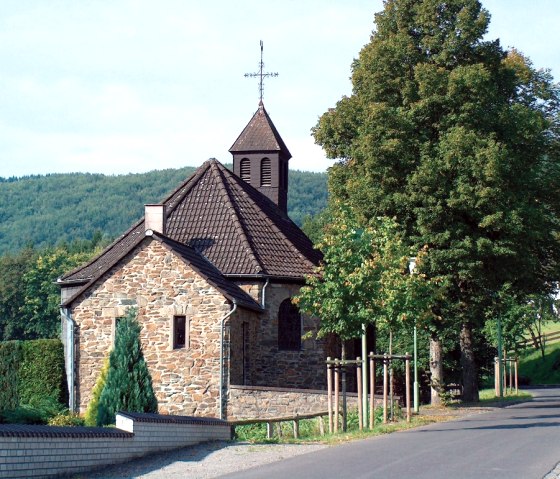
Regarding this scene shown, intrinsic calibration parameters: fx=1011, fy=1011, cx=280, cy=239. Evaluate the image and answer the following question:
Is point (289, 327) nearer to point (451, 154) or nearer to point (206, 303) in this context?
point (206, 303)

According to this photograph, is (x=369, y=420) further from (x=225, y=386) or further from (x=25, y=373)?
(x=25, y=373)

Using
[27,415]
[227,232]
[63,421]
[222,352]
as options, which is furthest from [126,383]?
[227,232]

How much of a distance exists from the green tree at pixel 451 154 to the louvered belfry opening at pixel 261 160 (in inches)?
274

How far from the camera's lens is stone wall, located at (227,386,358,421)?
2959 cm

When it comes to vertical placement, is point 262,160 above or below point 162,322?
above

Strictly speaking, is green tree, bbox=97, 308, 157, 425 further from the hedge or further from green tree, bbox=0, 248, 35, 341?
green tree, bbox=0, 248, 35, 341

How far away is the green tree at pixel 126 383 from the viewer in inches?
887

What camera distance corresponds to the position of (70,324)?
32.7 m

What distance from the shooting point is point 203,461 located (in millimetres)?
17750

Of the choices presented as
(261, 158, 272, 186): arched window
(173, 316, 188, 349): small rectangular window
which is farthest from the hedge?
(261, 158, 272, 186): arched window

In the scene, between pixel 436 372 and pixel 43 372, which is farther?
pixel 436 372

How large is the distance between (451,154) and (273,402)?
32.7 feet

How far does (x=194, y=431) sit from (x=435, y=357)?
56.8 ft

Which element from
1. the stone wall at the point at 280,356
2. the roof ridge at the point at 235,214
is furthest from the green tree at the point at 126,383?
the roof ridge at the point at 235,214
